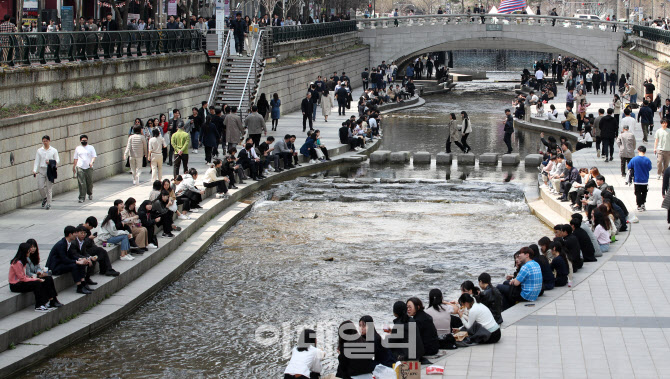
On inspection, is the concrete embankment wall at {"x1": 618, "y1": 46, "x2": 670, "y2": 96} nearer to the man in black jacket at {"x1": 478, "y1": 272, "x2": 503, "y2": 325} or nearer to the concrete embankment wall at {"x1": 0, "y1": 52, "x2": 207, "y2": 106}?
the concrete embankment wall at {"x1": 0, "y1": 52, "x2": 207, "y2": 106}

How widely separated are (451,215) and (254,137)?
901cm

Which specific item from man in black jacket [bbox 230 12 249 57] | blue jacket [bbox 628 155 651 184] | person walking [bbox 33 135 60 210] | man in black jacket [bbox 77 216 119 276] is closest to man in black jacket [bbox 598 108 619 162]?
blue jacket [bbox 628 155 651 184]

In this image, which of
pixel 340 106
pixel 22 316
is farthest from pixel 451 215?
pixel 340 106

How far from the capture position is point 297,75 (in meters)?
45.7

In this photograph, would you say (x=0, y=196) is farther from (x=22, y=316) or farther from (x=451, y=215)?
(x=451, y=215)

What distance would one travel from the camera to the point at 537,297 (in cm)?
1409

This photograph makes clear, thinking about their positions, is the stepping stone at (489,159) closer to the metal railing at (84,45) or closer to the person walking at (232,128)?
the person walking at (232,128)

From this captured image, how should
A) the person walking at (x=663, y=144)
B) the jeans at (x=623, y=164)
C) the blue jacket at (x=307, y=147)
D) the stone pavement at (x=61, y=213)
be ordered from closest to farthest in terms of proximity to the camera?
the stone pavement at (x=61, y=213), the person walking at (x=663, y=144), the jeans at (x=623, y=164), the blue jacket at (x=307, y=147)

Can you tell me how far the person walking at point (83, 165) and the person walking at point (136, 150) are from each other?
2135mm

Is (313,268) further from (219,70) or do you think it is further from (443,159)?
(219,70)

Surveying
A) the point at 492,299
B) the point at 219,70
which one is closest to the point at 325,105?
the point at 219,70

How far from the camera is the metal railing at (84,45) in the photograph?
857 inches

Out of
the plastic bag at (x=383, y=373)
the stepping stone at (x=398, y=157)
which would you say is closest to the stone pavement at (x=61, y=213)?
the plastic bag at (x=383, y=373)

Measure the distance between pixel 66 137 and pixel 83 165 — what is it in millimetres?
2592
